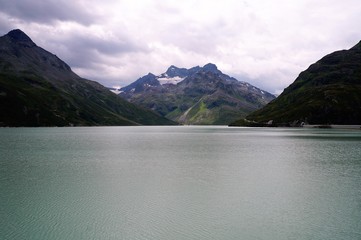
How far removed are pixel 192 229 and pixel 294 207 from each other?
41.3 ft

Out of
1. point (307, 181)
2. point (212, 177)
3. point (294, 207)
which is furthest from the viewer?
point (212, 177)

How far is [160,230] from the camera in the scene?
2658cm

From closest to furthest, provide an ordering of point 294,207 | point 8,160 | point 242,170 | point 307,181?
1. point 294,207
2. point 307,181
3. point 242,170
4. point 8,160

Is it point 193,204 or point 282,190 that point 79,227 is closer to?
point 193,204

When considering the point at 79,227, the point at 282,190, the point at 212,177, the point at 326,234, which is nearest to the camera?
the point at 326,234

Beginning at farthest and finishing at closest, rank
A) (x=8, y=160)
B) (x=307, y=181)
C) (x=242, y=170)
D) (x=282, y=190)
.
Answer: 1. (x=8, y=160)
2. (x=242, y=170)
3. (x=307, y=181)
4. (x=282, y=190)

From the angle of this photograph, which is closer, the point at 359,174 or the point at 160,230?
the point at 160,230

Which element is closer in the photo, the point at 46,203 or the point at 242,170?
the point at 46,203

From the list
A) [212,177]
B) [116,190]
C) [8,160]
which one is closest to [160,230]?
[116,190]

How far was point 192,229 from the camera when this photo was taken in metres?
26.8

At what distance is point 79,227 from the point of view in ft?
89.3

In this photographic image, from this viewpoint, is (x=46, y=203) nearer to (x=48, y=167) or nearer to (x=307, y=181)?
(x=48, y=167)

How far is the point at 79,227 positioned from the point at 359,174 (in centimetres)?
4466

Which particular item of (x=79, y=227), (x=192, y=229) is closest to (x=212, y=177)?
(x=192, y=229)
